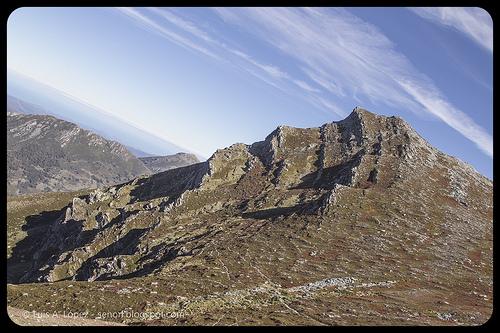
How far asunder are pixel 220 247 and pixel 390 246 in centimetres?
3017

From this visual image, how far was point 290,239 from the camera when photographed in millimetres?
70312

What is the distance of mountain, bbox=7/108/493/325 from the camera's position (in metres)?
44.0

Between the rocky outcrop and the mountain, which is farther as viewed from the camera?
the rocky outcrop

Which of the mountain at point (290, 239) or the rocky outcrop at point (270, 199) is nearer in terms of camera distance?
the mountain at point (290, 239)

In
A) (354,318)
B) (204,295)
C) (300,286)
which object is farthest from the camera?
(300,286)

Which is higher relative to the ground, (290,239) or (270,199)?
(270,199)

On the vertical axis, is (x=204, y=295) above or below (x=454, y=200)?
below

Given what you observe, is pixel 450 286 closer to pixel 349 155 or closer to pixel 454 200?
pixel 454 200

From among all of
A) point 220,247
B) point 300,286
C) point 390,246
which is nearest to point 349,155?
point 390,246

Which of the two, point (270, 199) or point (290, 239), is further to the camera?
point (270, 199)

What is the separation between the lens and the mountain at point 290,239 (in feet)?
144
